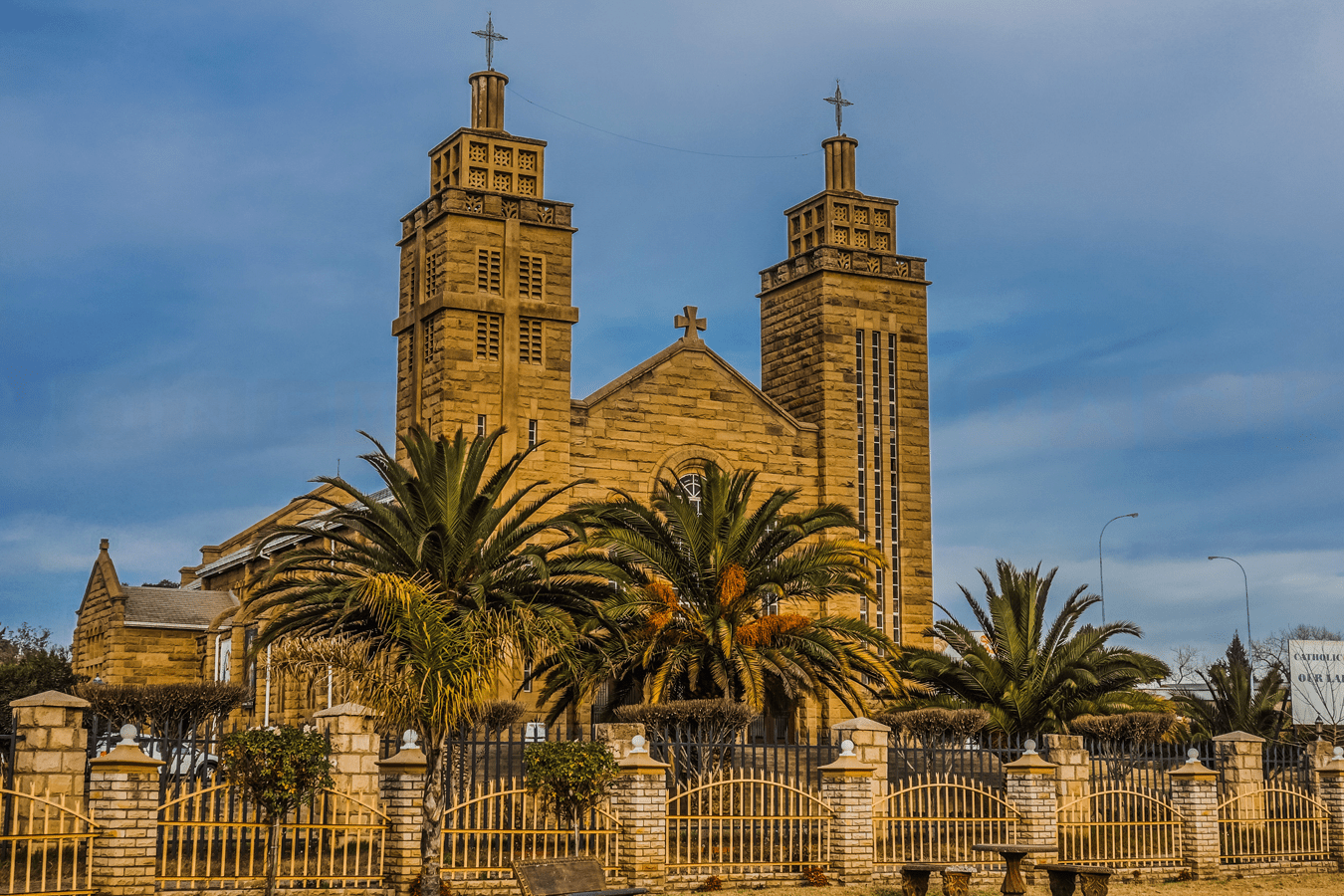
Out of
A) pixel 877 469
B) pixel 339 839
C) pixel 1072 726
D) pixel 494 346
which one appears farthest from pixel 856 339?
pixel 339 839

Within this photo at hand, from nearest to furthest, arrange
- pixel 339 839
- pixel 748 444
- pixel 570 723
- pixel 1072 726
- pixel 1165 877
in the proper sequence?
pixel 339 839 → pixel 1165 877 → pixel 1072 726 → pixel 570 723 → pixel 748 444

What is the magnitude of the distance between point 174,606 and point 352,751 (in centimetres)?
2712

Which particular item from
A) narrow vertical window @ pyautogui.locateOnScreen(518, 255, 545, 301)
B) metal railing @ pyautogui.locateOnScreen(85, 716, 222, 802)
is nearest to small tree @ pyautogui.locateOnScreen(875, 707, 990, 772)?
metal railing @ pyautogui.locateOnScreen(85, 716, 222, 802)

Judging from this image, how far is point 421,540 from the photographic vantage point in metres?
19.9

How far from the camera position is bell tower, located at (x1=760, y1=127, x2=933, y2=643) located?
38.2 m

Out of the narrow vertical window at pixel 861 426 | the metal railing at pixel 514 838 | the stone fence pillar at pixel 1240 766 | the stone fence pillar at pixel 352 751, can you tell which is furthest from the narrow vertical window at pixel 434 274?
the stone fence pillar at pixel 1240 766

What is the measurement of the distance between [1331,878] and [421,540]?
14.2 meters

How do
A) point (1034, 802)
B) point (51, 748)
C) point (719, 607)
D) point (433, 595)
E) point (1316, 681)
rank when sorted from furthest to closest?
point (1316, 681), point (719, 607), point (433, 595), point (1034, 802), point (51, 748)

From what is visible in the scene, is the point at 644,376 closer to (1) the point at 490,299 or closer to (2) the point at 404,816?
(1) the point at 490,299

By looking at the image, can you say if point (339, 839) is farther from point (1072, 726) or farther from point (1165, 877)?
point (1072, 726)

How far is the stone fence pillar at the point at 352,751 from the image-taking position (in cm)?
1945

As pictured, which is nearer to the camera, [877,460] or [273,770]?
[273,770]

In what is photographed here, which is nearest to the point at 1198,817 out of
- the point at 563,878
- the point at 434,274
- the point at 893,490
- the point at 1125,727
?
the point at 1125,727

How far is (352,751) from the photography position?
19594mm
